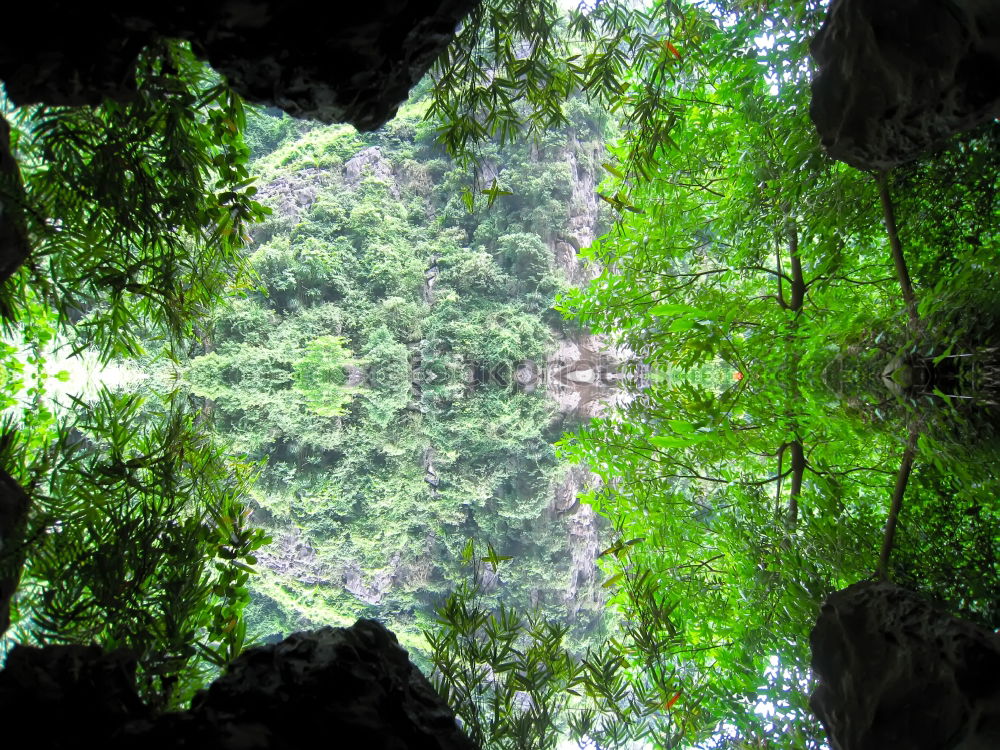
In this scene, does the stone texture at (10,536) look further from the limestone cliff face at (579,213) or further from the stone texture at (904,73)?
the limestone cliff face at (579,213)

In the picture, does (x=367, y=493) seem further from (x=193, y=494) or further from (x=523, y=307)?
(x=193, y=494)

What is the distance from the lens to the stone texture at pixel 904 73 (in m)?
1.18

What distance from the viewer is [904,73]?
125 centimetres

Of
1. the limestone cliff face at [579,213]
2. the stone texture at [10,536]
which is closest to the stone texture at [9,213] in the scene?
the stone texture at [10,536]

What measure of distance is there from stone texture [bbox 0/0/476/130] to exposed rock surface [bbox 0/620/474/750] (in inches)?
44.1

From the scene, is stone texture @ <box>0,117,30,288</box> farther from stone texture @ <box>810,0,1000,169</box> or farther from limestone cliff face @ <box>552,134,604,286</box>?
limestone cliff face @ <box>552,134,604,286</box>

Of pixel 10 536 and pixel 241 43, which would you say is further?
pixel 10 536

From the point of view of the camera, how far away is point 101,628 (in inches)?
50.0

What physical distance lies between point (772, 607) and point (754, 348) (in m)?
0.96

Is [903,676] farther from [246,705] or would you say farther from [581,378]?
[581,378]

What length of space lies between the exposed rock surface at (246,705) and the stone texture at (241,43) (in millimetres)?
1119

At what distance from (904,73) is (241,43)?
1.44 meters

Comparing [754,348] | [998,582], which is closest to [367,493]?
[754,348]

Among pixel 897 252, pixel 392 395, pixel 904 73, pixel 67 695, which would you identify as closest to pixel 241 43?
pixel 67 695
